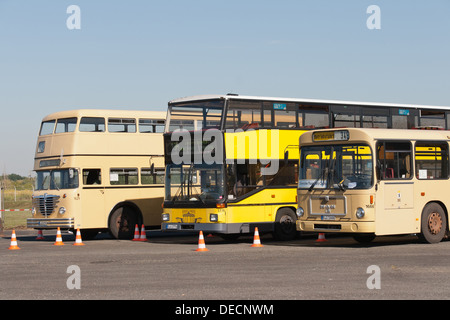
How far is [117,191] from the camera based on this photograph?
88.3 ft

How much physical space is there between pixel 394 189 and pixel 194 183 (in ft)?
18.7

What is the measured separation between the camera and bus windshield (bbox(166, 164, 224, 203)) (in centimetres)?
2317

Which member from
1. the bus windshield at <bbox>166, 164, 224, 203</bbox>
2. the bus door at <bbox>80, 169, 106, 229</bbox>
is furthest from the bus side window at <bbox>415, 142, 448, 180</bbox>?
the bus door at <bbox>80, 169, 106, 229</bbox>

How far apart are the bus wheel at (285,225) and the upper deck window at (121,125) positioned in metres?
6.00

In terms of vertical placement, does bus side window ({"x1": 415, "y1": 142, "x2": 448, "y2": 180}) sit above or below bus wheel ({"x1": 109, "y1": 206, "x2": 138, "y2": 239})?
above

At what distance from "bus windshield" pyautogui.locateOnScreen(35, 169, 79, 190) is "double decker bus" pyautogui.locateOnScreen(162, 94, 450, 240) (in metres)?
3.50

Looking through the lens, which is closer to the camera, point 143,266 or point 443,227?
point 143,266

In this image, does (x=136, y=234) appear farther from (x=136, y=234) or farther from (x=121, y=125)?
(x=121, y=125)

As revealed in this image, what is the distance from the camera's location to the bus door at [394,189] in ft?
67.8

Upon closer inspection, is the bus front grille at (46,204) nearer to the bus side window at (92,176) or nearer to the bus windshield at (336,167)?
the bus side window at (92,176)

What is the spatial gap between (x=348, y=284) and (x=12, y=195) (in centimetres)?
6389

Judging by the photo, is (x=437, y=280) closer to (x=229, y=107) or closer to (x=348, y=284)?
(x=348, y=284)

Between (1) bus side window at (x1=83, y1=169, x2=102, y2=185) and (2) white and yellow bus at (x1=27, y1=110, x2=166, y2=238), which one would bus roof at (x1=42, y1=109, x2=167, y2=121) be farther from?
(1) bus side window at (x1=83, y1=169, x2=102, y2=185)
